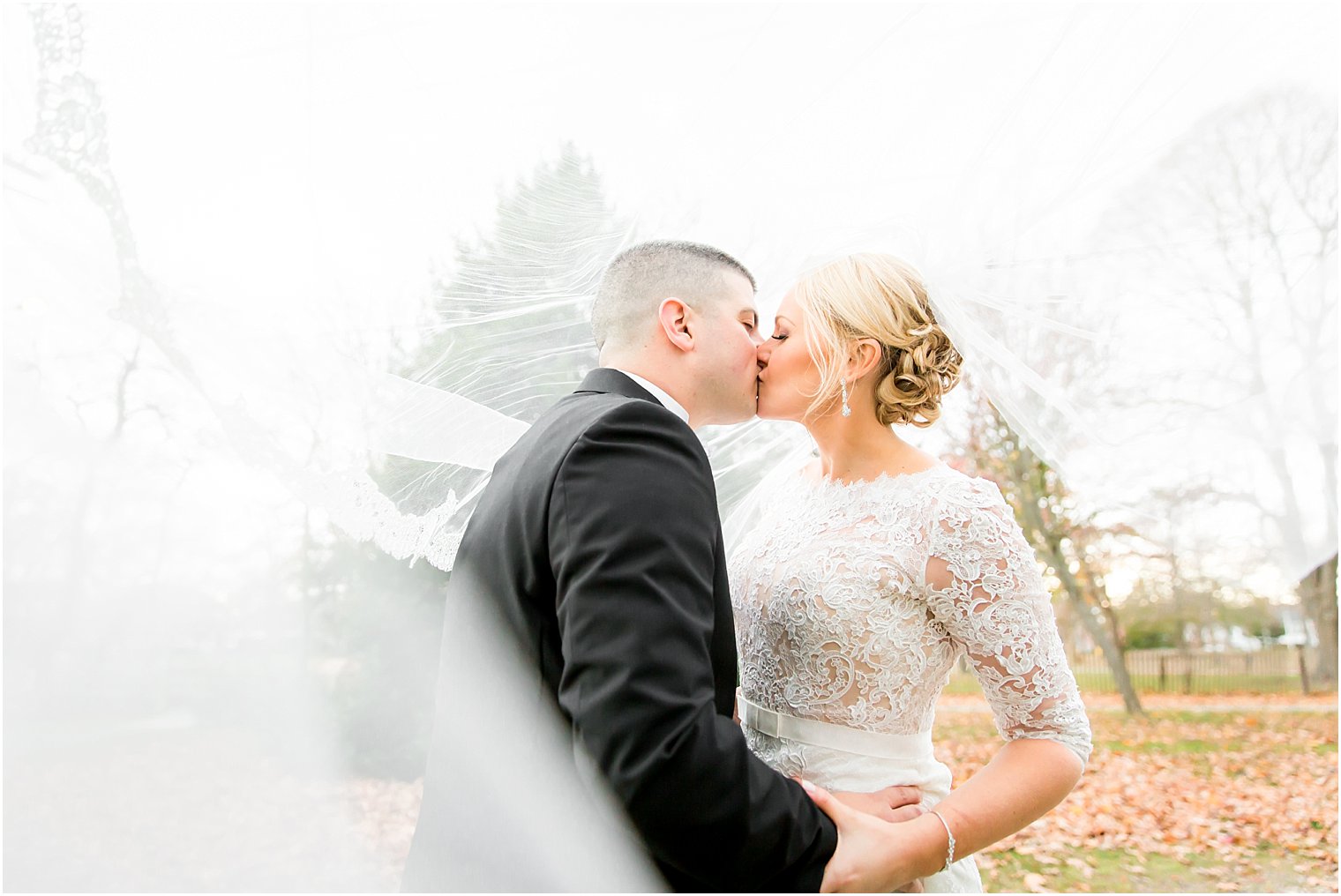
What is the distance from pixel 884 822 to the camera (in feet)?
5.91

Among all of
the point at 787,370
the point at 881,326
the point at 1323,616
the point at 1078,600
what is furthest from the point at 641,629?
the point at 1323,616

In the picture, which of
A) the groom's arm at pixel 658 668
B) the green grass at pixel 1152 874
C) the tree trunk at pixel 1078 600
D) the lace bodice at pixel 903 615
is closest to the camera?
the groom's arm at pixel 658 668

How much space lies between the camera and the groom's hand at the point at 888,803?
6.37ft

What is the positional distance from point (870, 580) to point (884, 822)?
0.53 m

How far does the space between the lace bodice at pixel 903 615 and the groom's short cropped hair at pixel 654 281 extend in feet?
2.15

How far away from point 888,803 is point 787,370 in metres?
1.05

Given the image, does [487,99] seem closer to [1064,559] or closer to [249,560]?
Result: [249,560]

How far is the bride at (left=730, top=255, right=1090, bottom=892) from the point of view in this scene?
1.93 metres

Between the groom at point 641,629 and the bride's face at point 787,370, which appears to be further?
the bride's face at point 787,370

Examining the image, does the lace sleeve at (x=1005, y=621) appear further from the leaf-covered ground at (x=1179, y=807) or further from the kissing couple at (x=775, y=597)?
the leaf-covered ground at (x=1179, y=807)

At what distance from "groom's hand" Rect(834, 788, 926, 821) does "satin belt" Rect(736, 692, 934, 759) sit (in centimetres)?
10

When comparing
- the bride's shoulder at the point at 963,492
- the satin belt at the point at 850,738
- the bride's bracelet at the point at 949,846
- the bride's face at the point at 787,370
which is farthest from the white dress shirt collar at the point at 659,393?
the bride's bracelet at the point at 949,846

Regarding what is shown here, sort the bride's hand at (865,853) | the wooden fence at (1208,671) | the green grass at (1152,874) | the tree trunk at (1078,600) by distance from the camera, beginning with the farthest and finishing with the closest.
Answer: the wooden fence at (1208,671) < the tree trunk at (1078,600) < the green grass at (1152,874) < the bride's hand at (865,853)

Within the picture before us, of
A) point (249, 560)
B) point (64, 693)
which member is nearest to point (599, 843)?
point (249, 560)
